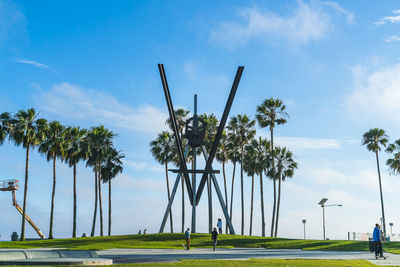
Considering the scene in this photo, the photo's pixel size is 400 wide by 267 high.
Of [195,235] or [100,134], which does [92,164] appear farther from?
[195,235]

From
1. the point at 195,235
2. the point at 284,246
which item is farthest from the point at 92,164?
the point at 284,246

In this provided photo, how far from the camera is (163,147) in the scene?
63219 millimetres

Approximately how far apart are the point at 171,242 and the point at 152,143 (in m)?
28.4

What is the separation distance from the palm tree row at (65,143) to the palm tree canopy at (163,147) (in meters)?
5.10

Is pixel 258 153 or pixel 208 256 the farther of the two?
pixel 258 153

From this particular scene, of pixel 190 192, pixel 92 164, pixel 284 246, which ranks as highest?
pixel 92 164

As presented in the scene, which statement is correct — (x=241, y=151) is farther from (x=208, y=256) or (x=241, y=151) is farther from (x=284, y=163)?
(x=208, y=256)

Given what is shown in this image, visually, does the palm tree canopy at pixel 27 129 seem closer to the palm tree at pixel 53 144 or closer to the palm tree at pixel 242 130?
the palm tree at pixel 53 144

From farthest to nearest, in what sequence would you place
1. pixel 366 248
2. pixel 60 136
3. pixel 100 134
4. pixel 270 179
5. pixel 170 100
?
pixel 270 179 → pixel 100 134 → pixel 60 136 → pixel 170 100 → pixel 366 248

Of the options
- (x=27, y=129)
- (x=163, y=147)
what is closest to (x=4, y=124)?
(x=27, y=129)

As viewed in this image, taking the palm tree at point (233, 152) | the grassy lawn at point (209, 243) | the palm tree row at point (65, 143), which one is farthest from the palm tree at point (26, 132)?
the palm tree at point (233, 152)

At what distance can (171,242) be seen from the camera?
36.9m

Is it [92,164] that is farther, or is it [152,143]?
[152,143]

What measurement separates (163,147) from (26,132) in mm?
19858
